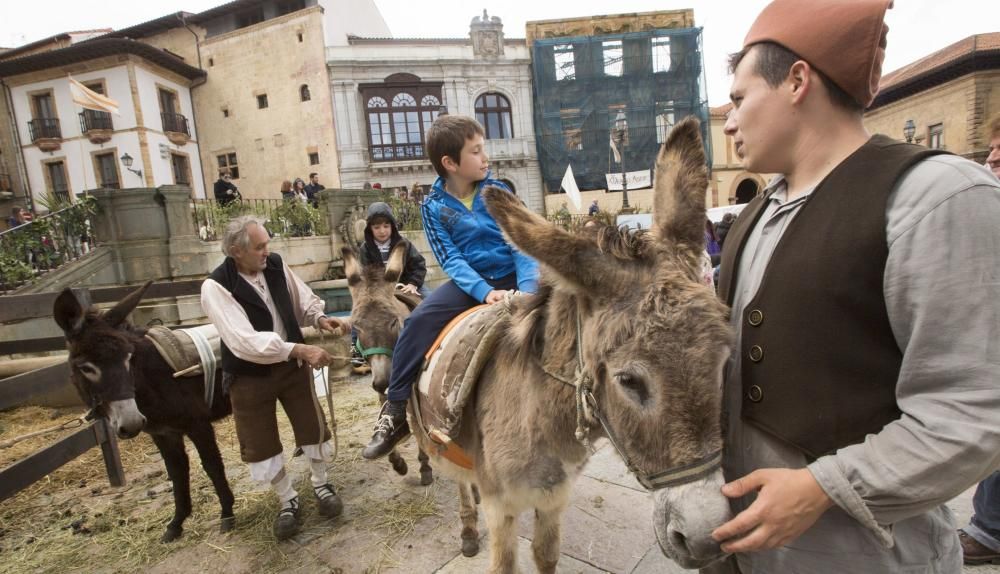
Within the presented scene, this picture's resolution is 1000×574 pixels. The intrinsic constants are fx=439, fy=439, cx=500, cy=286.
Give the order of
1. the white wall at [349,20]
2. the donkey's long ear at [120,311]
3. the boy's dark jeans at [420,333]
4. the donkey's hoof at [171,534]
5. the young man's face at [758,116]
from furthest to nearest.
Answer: the white wall at [349,20] < the donkey's hoof at [171,534] < the donkey's long ear at [120,311] < the boy's dark jeans at [420,333] < the young man's face at [758,116]

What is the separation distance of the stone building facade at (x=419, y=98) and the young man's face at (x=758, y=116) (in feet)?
95.8

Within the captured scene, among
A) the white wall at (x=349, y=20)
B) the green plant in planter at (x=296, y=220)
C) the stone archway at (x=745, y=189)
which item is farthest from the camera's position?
the stone archway at (x=745, y=189)

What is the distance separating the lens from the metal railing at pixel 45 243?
8.72 m

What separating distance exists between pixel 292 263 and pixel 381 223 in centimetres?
869

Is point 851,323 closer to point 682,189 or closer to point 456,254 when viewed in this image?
point 682,189

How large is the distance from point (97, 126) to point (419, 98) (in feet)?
67.4

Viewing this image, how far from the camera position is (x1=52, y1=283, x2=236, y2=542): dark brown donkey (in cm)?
331

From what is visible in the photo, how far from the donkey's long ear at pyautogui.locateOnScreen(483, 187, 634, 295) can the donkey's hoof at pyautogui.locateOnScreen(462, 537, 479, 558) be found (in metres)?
2.55

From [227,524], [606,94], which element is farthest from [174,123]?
[227,524]

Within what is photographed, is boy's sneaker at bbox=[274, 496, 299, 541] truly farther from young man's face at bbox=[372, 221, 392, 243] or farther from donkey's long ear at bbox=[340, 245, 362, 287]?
young man's face at bbox=[372, 221, 392, 243]

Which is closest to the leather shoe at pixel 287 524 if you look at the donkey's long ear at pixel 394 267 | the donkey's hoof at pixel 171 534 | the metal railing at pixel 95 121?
the donkey's hoof at pixel 171 534

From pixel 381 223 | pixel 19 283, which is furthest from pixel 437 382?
pixel 19 283

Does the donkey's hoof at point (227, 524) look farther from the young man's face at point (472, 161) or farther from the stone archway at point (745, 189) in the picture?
the stone archway at point (745, 189)

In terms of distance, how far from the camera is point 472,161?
9.42ft
